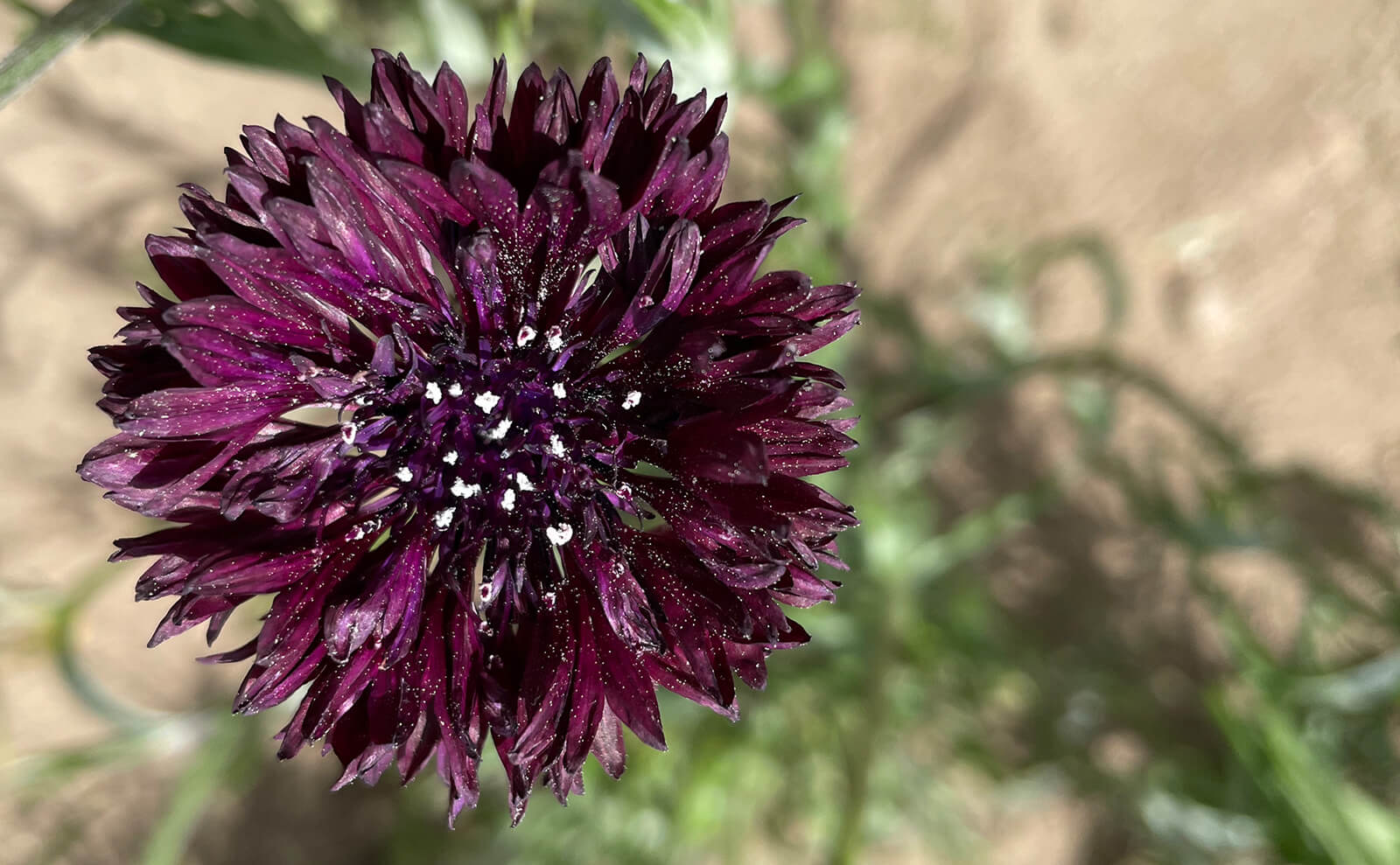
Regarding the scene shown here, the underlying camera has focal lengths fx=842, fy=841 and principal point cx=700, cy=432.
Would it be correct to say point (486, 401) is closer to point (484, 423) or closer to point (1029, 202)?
point (484, 423)

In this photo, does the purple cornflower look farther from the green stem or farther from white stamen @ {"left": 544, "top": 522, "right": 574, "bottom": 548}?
the green stem

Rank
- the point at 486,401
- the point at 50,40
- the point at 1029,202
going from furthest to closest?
the point at 1029,202
the point at 486,401
the point at 50,40

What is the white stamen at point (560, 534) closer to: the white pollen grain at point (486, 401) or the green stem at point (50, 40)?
the white pollen grain at point (486, 401)

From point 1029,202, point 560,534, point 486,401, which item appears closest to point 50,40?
point 486,401

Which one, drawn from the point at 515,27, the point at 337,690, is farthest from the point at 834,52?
the point at 337,690

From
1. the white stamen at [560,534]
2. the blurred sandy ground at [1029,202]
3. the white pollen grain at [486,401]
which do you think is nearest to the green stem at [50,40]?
the white pollen grain at [486,401]
